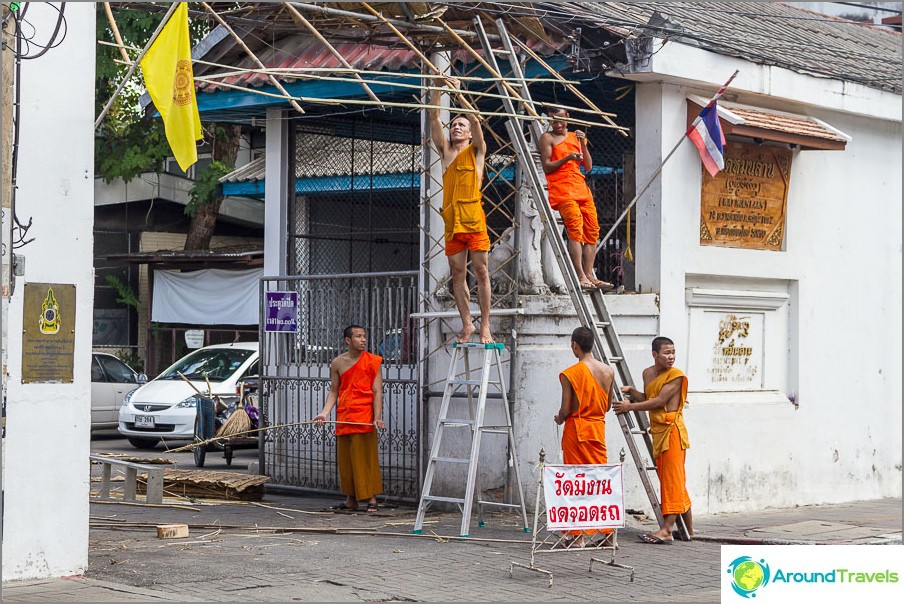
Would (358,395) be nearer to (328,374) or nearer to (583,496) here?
(328,374)

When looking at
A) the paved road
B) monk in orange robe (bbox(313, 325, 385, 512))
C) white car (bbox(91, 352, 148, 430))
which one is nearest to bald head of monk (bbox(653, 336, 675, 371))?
monk in orange robe (bbox(313, 325, 385, 512))

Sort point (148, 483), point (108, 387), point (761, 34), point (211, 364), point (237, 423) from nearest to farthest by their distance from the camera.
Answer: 1. point (148, 483)
2. point (761, 34)
3. point (237, 423)
4. point (211, 364)
5. point (108, 387)

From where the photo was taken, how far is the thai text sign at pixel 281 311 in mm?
14359

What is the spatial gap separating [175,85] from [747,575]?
5.00 meters

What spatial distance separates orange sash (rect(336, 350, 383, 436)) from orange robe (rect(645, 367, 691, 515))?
304 centimetres

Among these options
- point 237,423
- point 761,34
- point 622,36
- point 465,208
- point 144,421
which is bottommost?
point 144,421

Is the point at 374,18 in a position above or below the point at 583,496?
above

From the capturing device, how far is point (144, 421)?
19828mm

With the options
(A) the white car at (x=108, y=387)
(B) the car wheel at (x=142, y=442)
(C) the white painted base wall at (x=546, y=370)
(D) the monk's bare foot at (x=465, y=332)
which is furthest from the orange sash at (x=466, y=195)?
(A) the white car at (x=108, y=387)

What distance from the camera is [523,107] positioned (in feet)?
38.4

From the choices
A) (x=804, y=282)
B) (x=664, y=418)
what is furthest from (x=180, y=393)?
(x=664, y=418)

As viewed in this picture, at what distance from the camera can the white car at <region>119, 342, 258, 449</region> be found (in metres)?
19.6

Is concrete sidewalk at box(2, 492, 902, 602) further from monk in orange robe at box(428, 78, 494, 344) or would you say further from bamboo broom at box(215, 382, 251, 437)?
bamboo broom at box(215, 382, 251, 437)

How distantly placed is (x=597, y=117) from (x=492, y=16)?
2.46 metres
